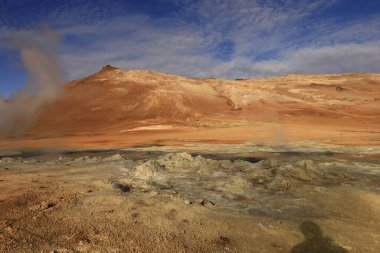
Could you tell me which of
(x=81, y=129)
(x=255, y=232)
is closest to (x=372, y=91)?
(x=81, y=129)

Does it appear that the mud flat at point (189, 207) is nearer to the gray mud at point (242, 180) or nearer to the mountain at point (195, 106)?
the gray mud at point (242, 180)

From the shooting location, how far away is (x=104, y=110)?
1444 inches

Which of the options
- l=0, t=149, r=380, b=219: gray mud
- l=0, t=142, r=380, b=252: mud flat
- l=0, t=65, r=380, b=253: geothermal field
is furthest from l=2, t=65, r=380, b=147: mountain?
l=0, t=142, r=380, b=252: mud flat

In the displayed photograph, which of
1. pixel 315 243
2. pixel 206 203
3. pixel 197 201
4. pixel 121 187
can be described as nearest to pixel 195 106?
pixel 121 187

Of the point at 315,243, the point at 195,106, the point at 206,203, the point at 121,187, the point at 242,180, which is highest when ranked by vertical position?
the point at 195,106

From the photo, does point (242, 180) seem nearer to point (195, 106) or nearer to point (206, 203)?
point (206, 203)

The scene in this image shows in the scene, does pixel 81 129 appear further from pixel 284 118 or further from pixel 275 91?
pixel 275 91

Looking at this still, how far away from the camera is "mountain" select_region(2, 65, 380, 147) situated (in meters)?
31.8

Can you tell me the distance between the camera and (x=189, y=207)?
6.73 meters

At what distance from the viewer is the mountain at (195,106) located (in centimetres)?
3183

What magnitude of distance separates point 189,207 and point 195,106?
32134 mm

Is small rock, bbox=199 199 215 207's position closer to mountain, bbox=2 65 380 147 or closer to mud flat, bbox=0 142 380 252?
mud flat, bbox=0 142 380 252

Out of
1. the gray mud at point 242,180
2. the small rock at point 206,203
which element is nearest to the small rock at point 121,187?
the gray mud at point 242,180

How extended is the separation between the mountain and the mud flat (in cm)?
1559
